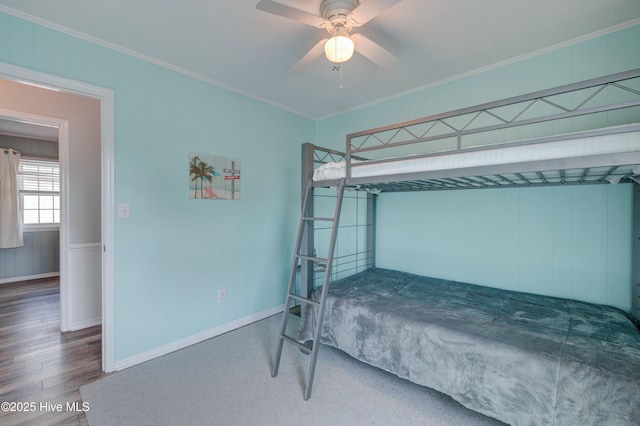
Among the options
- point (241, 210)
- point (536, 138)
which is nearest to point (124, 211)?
point (241, 210)

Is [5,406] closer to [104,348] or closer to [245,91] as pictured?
[104,348]

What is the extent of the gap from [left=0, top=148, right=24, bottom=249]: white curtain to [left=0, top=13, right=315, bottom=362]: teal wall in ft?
13.1

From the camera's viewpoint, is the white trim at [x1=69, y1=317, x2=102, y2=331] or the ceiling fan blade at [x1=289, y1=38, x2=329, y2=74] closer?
the ceiling fan blade at [x1=289, y1=38, x2=329, y2=74]

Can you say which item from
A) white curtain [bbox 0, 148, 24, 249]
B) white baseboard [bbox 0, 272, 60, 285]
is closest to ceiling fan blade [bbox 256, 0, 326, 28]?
white curtain [bbox 0, 148, 24, 249]

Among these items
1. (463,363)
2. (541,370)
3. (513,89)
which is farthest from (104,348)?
(513,89)

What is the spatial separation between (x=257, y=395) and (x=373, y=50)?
97.5 inches

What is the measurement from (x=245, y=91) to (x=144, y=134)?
3.87 ft

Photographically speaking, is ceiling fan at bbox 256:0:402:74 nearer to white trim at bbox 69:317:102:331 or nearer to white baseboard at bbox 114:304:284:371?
white baseboard at bbox 114:304:284:371

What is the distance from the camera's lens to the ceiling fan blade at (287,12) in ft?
4.55

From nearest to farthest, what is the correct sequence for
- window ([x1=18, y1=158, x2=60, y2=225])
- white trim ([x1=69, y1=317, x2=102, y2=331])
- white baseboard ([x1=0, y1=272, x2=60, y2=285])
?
white trim ([x1=69, y1=317, x2=102, y2=331]) → white baseboard ([x1=0, y1=272, x2=60, y2=285]) → window ([x1=18, y1=158, x2=60, y2=225])

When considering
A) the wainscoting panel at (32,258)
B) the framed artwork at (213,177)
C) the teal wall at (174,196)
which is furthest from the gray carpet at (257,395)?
the wainscoting panel at (32,258)

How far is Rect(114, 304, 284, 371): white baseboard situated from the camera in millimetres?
2336

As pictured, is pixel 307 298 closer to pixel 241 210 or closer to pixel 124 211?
pixel 241 210

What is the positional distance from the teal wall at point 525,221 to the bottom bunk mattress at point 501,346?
0.22 m
